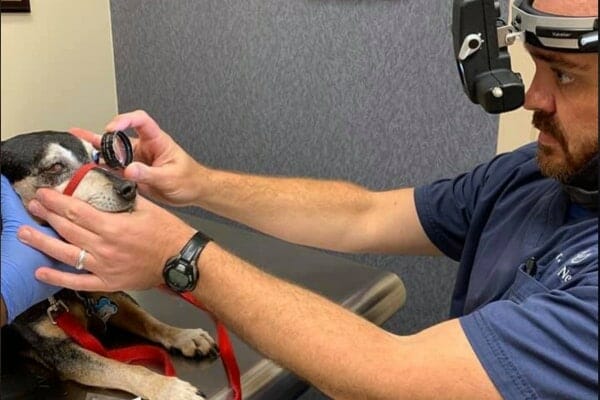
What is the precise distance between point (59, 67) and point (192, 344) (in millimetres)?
886

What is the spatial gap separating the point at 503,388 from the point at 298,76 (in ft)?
3.91

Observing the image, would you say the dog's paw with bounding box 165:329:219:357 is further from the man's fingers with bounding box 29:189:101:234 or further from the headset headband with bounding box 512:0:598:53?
the headset headband with bounding box 512:0:598:53

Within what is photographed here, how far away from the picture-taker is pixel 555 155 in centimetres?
93

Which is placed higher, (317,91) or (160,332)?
(317,91)

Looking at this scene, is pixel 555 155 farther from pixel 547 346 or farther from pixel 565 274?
pixel 547 346

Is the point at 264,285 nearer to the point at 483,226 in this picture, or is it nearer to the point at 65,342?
the point at 65,342

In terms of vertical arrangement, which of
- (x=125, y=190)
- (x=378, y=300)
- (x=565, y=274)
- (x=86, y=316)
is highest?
(x=125, y=190)

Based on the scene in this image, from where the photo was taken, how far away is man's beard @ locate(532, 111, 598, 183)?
897 mm

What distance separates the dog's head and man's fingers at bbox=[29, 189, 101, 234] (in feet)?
0.14

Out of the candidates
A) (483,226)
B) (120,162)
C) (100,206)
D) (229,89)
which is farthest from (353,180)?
(100,206)

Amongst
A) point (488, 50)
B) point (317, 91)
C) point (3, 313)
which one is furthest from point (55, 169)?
point (317, 91)

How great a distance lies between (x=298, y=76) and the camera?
1.83m

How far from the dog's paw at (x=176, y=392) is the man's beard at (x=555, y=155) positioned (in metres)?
0.57

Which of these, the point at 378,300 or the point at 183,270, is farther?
the point at 378,300
